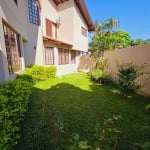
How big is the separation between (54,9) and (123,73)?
1314cm

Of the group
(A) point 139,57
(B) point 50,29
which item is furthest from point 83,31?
(A) point 139,57

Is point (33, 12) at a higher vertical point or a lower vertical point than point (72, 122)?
higher

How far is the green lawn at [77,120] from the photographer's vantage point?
3.91 m

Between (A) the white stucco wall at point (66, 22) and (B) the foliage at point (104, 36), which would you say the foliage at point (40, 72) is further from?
(B) the foliage at point (104, 36)

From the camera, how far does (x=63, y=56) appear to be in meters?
18.1

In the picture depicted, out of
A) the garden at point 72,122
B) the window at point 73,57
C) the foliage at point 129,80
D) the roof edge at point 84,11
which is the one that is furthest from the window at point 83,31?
the garden at point 72,122

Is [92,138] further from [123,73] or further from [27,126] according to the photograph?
[123,73]

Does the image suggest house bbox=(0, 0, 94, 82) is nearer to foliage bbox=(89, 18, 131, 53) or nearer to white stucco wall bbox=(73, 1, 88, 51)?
white stucco wall bbox=(73, 1, 88, 51)

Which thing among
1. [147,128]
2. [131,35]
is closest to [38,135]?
[147,128]

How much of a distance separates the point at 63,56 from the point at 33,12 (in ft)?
18.5

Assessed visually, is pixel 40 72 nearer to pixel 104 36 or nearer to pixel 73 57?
pixel 73 57

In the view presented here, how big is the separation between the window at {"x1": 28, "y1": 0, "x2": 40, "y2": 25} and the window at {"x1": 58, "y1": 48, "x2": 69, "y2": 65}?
159 inches

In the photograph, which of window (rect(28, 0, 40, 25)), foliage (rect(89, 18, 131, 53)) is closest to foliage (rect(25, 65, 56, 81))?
window (rect(28, 0, 40, 25))

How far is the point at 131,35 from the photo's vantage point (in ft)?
126
